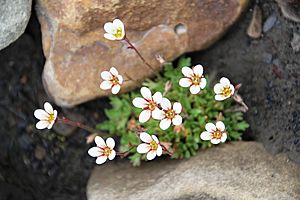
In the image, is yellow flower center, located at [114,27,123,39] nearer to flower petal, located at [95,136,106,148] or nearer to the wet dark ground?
flower petal, located at [95,136,106,148]

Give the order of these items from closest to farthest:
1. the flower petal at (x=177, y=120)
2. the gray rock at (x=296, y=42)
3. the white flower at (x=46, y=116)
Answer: the flower petal at (x=177, y=120)
the white flower at (x=46, y=116)
the gray rock at (x=296, y=42)

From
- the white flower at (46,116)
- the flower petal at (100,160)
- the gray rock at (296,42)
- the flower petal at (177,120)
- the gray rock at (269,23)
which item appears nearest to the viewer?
the flower petal at (177,120)

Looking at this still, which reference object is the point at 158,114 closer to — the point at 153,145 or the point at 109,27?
the point at 153,145

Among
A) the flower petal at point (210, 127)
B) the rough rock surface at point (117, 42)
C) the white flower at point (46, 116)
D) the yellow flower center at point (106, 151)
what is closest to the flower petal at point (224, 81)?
the flower petal at point (210, 127)

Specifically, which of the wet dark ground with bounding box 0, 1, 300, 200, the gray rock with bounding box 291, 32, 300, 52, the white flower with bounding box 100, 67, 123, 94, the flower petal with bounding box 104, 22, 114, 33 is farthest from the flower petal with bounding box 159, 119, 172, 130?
the gray rock with bounding box 291, 32, 300, 52

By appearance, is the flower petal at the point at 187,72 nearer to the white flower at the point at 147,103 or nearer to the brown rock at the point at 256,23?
the white flower at the point at 147,103

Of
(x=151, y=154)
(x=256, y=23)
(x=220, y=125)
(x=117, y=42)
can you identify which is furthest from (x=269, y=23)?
(x=151, y=154)
